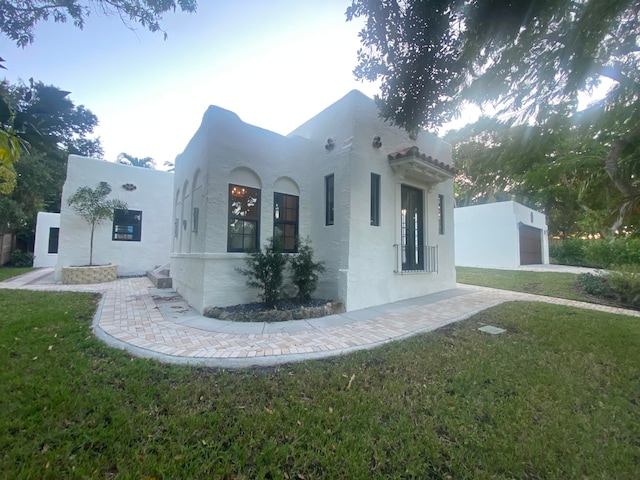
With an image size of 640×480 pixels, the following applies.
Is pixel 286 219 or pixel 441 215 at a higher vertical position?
pixel 441 215

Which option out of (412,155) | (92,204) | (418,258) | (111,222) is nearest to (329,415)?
(412,155)

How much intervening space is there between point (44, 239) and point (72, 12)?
1686 cm

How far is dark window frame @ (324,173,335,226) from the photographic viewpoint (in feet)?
22.2

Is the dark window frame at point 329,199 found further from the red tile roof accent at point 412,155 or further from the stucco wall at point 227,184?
the red tile roof accent at point 412,155

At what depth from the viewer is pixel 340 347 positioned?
3.89 metres

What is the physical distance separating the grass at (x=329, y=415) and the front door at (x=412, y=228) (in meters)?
4.00

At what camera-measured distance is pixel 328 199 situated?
6.91 meters

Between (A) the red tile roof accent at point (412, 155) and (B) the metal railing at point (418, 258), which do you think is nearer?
(A) the red tile roof accent at point (412, 155)

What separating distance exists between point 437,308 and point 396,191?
3.16 meters

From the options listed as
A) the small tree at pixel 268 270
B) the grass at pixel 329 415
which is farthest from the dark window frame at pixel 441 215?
the small tree at pixel 268 270

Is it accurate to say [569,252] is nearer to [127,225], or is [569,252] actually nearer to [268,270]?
[268,270]

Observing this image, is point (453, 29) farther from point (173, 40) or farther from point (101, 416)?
point (101, 416)

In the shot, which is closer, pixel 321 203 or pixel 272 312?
pixel 272 312

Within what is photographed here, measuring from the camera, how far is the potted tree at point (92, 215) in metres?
9.48
